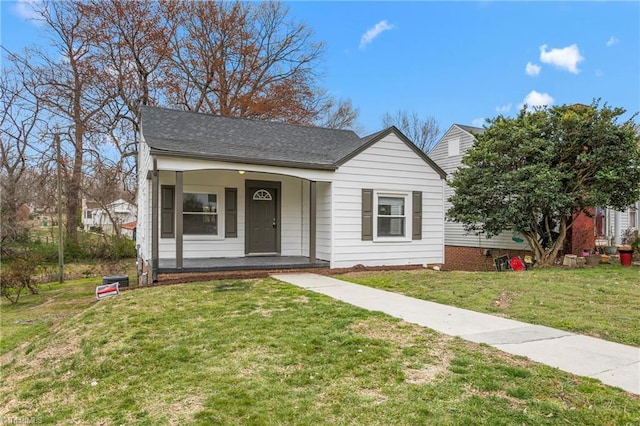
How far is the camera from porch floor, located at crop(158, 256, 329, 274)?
28.9ft

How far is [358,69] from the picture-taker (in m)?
24.5

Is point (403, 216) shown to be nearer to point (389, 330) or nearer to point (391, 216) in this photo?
point (391, 216)

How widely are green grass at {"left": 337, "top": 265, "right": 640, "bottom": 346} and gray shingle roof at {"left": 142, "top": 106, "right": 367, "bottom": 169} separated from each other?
130 inches

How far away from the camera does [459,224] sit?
16.9 meters

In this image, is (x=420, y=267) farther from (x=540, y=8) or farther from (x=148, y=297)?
(x=540, y=8)

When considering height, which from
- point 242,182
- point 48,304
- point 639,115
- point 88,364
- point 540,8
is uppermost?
point 540,8

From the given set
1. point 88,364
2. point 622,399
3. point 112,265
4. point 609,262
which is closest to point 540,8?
point 609,262

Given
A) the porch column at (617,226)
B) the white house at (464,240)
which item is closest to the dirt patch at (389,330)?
the white house at (464,240)

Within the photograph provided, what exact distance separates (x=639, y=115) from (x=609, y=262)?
4.59 meters

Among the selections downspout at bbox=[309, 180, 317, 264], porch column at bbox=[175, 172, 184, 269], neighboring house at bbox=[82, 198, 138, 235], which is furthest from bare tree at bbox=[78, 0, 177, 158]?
downspout at bbox=[309, 180, 317, 264]

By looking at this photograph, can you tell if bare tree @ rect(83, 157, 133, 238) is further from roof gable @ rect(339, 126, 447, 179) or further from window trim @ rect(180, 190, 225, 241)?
roof gable @ rect(339, 126, 447, 179)

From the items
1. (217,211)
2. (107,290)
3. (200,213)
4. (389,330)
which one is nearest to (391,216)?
(217,211)

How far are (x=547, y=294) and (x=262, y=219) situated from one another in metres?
7.21

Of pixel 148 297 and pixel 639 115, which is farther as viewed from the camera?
pixel 639 115
